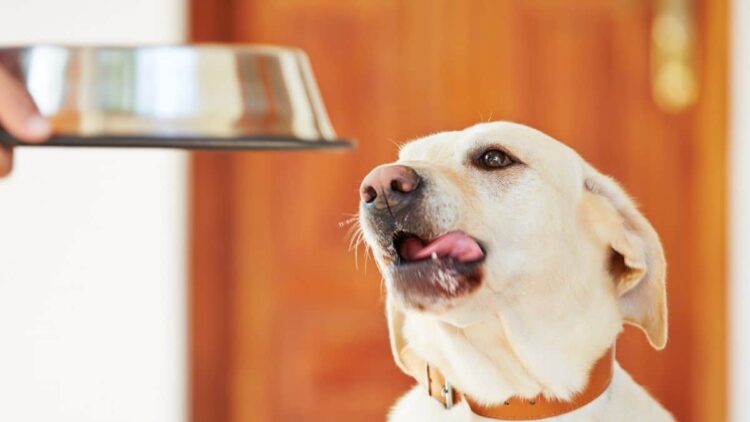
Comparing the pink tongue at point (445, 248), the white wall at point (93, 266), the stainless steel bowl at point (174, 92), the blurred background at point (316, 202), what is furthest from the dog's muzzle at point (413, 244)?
the white wall at point (93, 266)

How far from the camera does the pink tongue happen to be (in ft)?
1.41

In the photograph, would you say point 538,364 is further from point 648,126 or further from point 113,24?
point 113,24

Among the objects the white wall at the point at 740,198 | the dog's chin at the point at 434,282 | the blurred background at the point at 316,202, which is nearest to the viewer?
the dog's chin at the point at 434,282

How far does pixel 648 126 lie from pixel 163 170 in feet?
3.01

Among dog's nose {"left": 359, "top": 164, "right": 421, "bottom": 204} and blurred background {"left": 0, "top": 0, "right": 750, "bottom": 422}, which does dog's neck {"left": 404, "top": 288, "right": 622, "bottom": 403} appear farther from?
blurred background {"left": 0, "top": 0, "right": 750, "bottom": 422}

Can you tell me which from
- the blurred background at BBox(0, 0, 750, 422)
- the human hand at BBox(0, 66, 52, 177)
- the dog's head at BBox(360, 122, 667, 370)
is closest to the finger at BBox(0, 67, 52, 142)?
the human hand at BBox(0, 66, 52, 177)

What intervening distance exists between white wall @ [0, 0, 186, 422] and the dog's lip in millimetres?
1363

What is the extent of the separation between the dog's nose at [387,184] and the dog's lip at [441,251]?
0.02 metres

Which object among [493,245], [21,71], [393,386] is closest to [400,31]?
[393,386]

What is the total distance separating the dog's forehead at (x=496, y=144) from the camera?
0.51 m

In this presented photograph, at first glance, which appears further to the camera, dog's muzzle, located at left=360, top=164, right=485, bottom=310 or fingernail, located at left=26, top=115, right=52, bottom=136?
fingernail, located at left=26, top=115, right=52, bottom=136

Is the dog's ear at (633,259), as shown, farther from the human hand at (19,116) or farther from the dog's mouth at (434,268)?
the human hand at (19,116)

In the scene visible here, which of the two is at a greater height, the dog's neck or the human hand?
the human hand

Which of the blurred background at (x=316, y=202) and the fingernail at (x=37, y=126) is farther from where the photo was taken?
the blurred background at (x=316, y=202)
